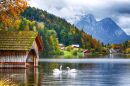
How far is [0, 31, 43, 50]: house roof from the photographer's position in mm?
36969

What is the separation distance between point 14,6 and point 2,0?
185cm

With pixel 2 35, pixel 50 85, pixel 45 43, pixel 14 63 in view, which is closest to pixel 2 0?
pixel 2 35

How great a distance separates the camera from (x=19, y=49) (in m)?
36.6

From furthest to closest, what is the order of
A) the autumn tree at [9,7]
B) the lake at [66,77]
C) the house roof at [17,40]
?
the house roof at [17,40]
the autumn tree at [9,7]
the lake at [66,77]

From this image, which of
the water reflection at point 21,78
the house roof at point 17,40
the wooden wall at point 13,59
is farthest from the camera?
the wooden wall at point 13,59

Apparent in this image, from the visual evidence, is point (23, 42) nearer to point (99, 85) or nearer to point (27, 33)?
point (27, 33)

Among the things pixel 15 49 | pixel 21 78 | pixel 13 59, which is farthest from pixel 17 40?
pixel 21 78

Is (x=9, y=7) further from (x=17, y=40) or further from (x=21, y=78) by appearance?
(x=21, y=78)

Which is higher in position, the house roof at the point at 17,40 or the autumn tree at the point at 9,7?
the autumn tree at the point at 9,7

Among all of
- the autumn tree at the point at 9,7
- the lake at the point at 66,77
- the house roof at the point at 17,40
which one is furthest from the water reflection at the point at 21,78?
the autumn tree at the point at 9,7

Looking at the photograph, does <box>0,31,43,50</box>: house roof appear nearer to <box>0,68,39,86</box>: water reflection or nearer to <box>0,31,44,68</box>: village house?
<box>0,31,44,68</box>: village house

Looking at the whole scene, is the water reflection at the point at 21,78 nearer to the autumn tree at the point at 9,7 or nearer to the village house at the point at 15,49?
the village house at the point at 15,49

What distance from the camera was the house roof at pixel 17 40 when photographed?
37.0 metres

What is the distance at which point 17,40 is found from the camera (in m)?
37.9
